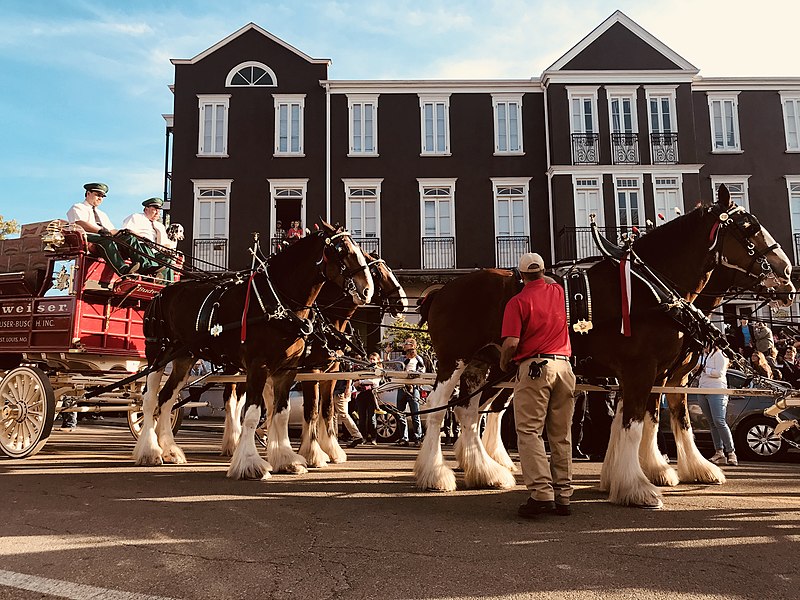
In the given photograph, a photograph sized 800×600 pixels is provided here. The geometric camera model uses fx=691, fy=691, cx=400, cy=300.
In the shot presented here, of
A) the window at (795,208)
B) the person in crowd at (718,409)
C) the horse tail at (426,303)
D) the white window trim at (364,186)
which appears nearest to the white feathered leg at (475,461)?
the horse tail at (426,303)

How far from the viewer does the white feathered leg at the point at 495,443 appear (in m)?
7.72

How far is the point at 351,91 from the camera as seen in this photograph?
26797 mm

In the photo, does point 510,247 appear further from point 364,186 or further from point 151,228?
point 151,228

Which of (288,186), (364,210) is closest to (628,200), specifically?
(364,210)

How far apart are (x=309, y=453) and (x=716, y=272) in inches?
203

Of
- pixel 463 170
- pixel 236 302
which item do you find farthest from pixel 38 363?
pixel 463 170

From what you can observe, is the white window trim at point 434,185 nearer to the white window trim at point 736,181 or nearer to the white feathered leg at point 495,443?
the white window trim at point 736,181

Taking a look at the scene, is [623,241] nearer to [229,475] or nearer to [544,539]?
[544,539]

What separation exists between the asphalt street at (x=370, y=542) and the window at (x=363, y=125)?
20647 millimetres

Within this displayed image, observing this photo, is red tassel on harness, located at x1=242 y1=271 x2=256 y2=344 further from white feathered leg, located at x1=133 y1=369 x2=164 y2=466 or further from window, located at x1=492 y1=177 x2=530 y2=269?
window, located at x1=492 y1=177 x2=530 y2=269

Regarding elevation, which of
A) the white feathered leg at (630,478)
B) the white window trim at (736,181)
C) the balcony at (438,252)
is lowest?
the white feathered leg at (630,478)

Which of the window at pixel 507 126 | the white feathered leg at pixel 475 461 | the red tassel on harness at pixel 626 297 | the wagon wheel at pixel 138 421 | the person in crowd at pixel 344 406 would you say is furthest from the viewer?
the window at pixel 507 126

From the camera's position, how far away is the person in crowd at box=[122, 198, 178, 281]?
9750 mm

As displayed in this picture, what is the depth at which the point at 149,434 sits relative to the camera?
8938 mm
